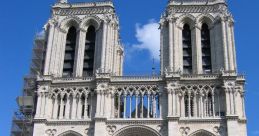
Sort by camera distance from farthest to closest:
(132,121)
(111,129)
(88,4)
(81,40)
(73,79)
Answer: (88,4)
(81,40)
(73,79)
(132,121)
(111,129)

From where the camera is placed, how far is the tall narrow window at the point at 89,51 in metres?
49.6

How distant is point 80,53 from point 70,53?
5.40ft

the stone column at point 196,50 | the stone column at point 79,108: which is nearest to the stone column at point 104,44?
the stone column at point 79,108

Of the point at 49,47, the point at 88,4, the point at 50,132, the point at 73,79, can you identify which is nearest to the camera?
A: the point at 50,132

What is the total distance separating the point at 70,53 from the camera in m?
50.9

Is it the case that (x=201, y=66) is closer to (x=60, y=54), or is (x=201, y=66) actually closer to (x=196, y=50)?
(x=196, y=50)

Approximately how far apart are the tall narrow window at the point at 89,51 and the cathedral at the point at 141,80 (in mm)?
93

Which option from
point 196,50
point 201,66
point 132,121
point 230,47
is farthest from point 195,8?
point 132,121

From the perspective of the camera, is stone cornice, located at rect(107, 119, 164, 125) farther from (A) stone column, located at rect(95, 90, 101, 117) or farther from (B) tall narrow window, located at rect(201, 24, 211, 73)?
(B) tall narrow window, located at rect(201, 24, 211, 73)

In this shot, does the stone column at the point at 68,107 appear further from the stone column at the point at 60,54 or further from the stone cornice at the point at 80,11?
the stone cornice at the point at 80,11

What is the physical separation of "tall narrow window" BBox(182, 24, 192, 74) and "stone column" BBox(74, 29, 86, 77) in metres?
9.48

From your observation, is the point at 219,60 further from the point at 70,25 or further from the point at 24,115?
the point at 24,115

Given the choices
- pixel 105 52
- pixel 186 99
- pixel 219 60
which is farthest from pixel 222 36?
pixel 105 52

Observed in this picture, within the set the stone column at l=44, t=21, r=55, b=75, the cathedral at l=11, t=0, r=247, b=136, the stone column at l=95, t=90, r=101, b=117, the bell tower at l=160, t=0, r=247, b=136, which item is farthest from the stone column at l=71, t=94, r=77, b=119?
the bell tower at l=160, t=0, r=247, b=136
